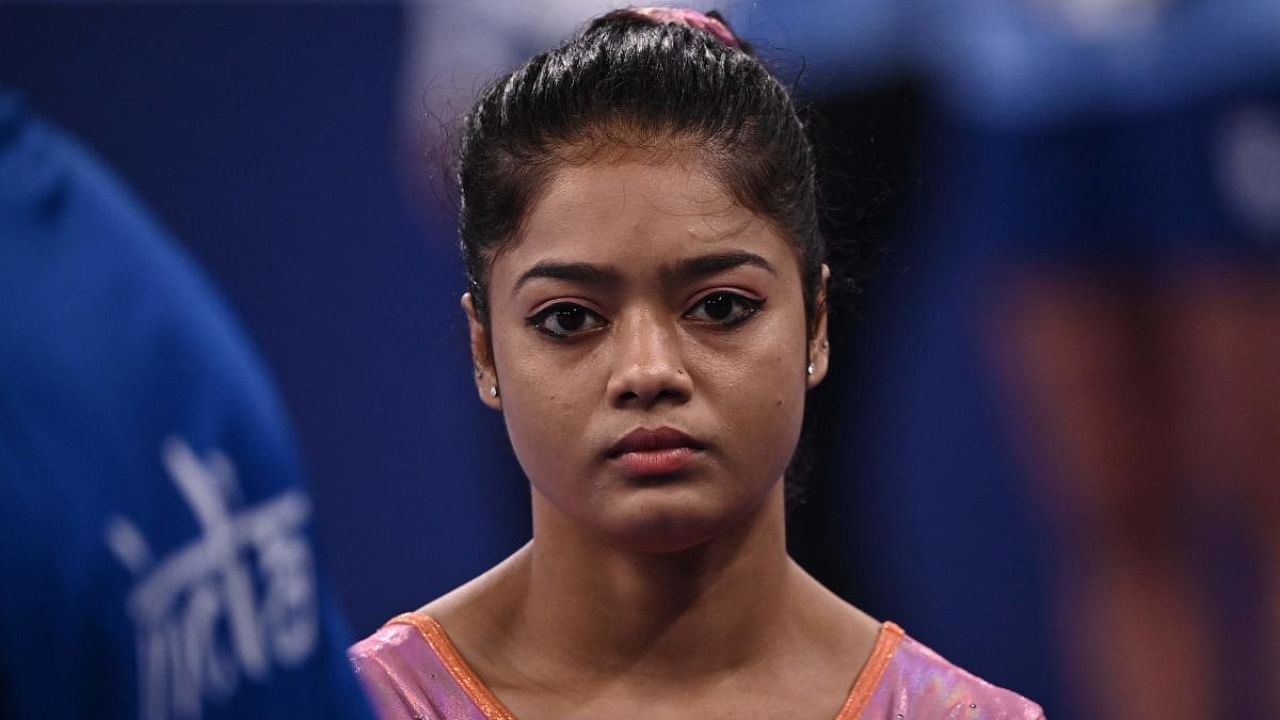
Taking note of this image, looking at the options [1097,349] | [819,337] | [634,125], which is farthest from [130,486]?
[1097,349]

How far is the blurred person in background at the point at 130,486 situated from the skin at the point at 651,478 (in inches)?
24.5

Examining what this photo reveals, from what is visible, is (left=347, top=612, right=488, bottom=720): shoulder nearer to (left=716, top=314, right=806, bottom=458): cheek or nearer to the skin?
the skin

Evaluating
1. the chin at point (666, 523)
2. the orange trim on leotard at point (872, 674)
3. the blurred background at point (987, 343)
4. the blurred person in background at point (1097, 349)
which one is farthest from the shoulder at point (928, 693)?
the blurred person in background at point (1097, 349)

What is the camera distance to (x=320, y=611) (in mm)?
929

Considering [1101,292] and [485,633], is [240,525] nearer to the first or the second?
[485,633]

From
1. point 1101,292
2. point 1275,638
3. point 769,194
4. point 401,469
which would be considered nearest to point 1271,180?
point 1101,292

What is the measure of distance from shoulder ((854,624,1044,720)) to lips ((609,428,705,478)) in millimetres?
306

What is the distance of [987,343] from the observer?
3551mm

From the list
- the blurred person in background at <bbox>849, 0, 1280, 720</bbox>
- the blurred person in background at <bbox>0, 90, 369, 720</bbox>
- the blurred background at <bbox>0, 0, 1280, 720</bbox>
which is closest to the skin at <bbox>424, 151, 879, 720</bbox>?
the blurred person in background at <bbox>0, 90, 369, 720</bbox>

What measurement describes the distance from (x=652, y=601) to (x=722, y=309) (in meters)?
0.27

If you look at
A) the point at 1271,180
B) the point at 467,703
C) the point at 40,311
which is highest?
the point at 1271,180

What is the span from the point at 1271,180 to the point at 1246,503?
1.98 ft

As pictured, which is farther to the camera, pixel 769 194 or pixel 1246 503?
pixel 1246 503

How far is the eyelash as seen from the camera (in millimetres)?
1548
